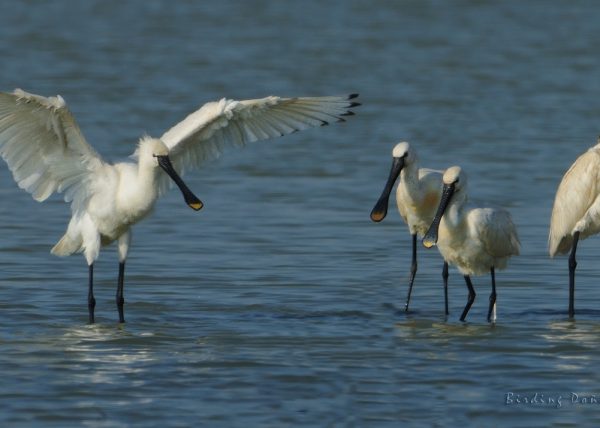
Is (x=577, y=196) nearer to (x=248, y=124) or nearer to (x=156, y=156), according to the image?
(x=248, y=124)

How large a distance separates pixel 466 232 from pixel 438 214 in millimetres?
280

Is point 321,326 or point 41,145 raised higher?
point 41,145

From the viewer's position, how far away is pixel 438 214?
10.5m

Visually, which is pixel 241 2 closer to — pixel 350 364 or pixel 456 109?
pixel 456 109

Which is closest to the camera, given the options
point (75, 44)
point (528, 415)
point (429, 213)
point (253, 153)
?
point (528, 415)

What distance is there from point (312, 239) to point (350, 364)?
14.2 ft

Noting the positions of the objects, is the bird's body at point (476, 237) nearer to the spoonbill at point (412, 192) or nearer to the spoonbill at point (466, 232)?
the spoonbill at point (466, 232)

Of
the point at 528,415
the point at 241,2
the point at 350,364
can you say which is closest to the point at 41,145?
the point at 350,364

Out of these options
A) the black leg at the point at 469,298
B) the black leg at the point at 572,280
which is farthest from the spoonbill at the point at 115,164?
the black leg at the point at 572,280

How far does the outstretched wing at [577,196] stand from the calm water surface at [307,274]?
0.45 meters

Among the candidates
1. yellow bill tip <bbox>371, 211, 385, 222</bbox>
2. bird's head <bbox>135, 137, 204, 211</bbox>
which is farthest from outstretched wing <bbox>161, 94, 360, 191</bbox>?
yellow bill tip <bbox>371, 211, 385, 222</bbox>

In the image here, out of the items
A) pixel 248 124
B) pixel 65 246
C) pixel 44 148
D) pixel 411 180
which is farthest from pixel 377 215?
pixel 44 148

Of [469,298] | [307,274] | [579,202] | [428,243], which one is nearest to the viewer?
[428,243]

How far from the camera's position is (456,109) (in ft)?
70.4
